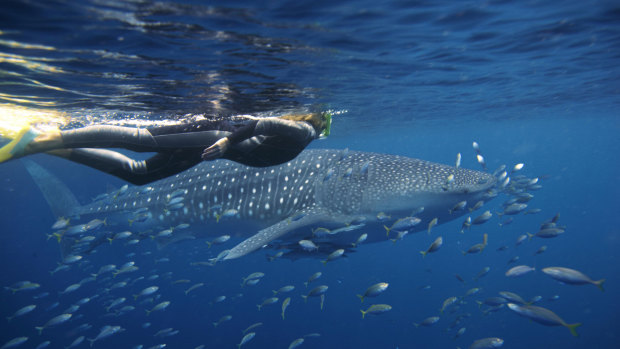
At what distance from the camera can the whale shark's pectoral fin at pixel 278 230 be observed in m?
5.56

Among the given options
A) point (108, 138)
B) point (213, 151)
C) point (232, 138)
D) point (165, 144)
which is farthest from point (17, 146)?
point (232, 138)

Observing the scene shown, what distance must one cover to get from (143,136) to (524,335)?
26.2 meters

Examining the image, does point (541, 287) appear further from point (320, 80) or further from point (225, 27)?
point (225, 27)

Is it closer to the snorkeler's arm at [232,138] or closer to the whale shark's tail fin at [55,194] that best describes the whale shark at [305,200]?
the snorkeler's arm at [232,138]

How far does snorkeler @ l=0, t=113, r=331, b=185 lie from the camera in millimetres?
3434

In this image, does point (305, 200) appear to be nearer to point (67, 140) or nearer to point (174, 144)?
point (174, 144)

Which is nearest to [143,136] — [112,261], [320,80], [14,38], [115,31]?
[115,31]

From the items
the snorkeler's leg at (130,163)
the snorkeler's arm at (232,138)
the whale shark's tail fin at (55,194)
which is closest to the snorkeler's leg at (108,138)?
the snorkeler's leg at (130,163)

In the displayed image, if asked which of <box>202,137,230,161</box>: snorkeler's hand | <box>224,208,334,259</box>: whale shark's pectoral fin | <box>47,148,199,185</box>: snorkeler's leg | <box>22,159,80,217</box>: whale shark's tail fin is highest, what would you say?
Result: <box>202,137,230,161</box>: snorkeler's hand

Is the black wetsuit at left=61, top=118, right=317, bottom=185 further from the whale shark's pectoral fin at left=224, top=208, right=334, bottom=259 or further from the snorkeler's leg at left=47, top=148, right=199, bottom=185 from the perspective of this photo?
the whale shark's pectoral fin at left=224, top=208, right=334, bottom=259

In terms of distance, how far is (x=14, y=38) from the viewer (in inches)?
200

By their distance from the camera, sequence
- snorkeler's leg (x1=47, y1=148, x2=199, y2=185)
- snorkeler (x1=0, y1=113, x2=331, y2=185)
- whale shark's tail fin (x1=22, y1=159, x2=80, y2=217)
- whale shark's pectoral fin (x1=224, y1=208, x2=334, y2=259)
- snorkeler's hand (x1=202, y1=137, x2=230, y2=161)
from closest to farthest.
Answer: snorkeler (x1=0, y1=113, x2=331, y2=185) < snorkeler's hand (x1=202, y1=137, x2=230, y2=161) < snorkeler's leg (x1=47, y1=148, x2=199, y2=185) < whale shark's pectoral fin (x1=224, y1=208, x2=334, y2=259) < whale shark's tail fin (x1=22, y1=159, x2=80, y2=217)

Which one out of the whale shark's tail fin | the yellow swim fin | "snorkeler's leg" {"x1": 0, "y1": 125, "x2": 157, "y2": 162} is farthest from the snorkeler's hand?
the whale shark's tail fin

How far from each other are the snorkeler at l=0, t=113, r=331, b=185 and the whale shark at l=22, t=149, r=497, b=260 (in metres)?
1.71
